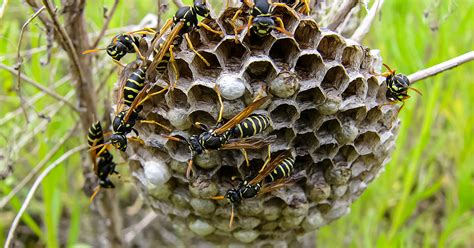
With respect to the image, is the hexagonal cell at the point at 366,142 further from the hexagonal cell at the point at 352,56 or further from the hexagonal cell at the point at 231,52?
the hexagonal cell at the point at 231,52

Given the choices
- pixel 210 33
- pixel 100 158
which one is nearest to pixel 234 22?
pixel 210 33

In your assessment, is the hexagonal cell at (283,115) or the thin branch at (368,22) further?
the thin branch at (368,22)

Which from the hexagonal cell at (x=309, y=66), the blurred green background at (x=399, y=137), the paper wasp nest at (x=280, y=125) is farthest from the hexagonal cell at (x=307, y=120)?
the blurred green background at (x=399, y=137)

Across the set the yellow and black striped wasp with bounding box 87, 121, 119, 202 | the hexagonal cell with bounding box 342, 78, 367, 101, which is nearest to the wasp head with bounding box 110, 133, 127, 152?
the yellow and black striped wasp with bounding box 87, 121, 119, 202

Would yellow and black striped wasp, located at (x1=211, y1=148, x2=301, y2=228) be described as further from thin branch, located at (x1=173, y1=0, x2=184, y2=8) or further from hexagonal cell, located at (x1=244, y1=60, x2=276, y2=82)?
thin branch, located at (x1=173, y1=0, x2=184, y2=8)

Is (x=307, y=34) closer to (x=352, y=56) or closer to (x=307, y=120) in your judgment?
(x=352, y=56)

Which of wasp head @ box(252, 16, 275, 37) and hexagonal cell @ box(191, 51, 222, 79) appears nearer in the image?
wasp head @ box(252, 16, 275, 37)
